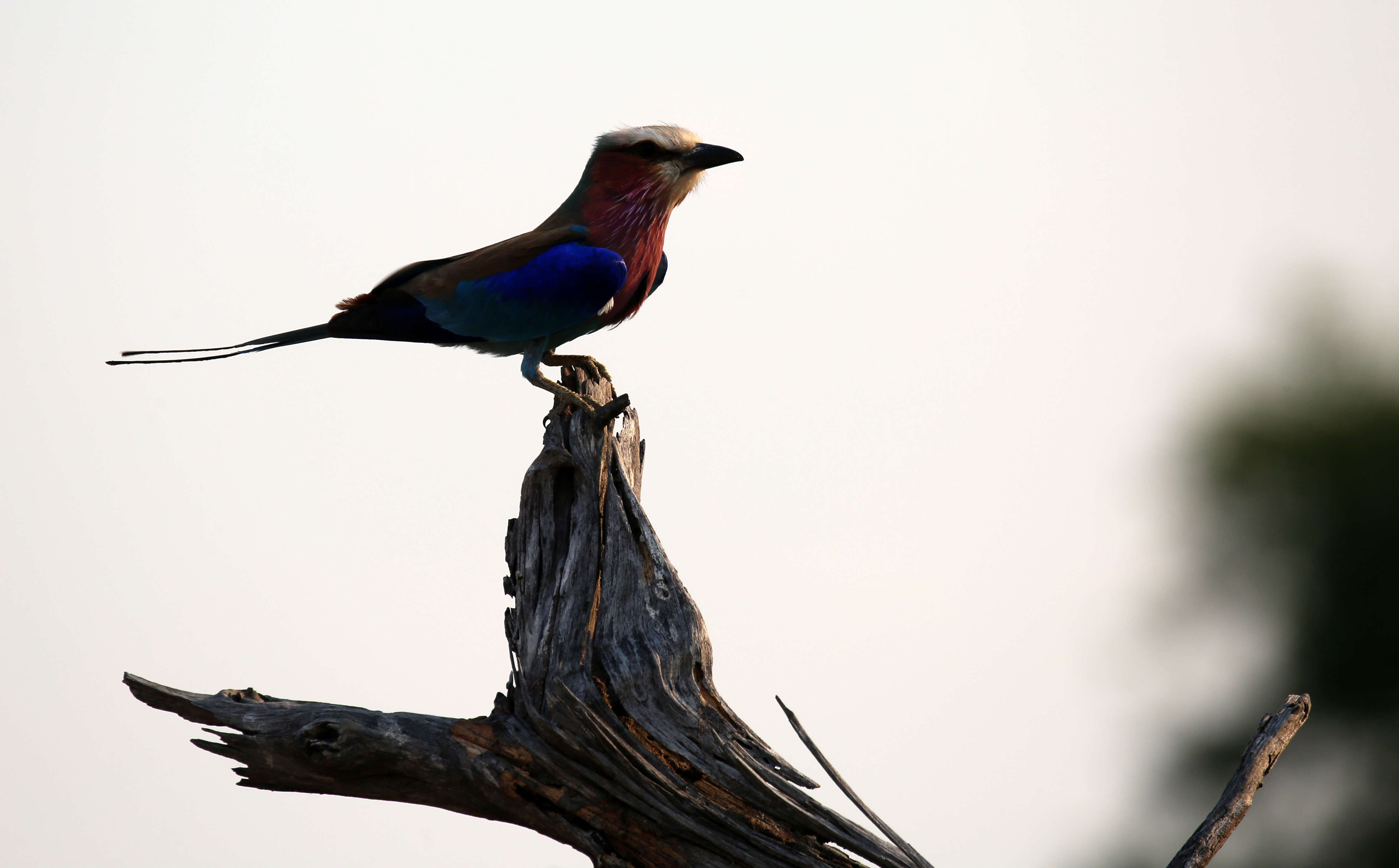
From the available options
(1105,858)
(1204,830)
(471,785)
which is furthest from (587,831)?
(1105,858)

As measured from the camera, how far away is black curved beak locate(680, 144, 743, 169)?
5715mm

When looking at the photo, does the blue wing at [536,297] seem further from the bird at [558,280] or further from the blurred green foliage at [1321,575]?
the blurred green foliage at [1321,575]

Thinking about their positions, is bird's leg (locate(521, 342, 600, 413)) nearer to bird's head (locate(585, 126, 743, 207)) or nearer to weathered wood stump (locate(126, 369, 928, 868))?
weathered wood stump (locate(126, 369, 928, 868))

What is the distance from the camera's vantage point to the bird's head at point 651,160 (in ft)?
18.6

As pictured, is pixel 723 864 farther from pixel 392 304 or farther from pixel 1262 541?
pixel 1262 541

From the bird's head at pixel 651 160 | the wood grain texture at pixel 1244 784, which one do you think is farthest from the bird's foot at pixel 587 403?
the wood grain texture at pixel 1244 784

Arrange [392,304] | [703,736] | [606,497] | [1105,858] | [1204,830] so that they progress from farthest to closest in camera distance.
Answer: [1105,858]
[392,304]
[606,497]
[703,736]
[1204,830]

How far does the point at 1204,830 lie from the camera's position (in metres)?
3.82

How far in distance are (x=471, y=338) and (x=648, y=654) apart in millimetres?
1921

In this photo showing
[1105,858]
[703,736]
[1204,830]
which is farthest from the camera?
[1105,858]

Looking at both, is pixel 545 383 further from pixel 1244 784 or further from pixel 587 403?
pixel 1244 784

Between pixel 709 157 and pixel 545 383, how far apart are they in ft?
4.85

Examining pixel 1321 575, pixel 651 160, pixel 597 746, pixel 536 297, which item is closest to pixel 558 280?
pixel 536 297

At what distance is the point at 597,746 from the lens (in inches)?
159
